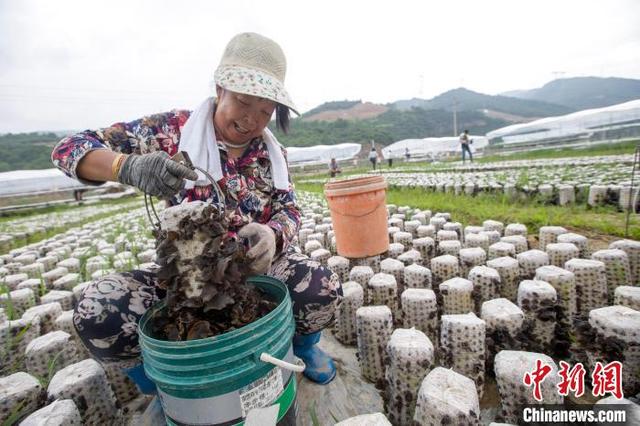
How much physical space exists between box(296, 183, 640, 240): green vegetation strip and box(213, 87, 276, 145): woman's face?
2897mm

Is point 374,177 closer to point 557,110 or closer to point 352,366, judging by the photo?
point 352,366

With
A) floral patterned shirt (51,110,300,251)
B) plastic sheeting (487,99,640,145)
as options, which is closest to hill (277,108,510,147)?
plastic sheeting (487,99,640,145)

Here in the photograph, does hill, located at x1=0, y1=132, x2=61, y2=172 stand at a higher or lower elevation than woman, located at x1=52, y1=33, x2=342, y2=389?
higher

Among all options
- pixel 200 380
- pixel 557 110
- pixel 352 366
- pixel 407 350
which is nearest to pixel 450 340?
pixel 407 350

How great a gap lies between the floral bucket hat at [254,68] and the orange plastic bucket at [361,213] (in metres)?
1.18

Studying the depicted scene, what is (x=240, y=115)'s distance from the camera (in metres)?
1.55

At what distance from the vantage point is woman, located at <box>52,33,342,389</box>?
1.31 metres

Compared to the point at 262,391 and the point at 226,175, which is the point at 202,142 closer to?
the point at 226,175

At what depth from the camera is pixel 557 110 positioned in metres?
82.4

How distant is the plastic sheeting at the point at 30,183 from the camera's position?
69.8ft

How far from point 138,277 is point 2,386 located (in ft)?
2.14

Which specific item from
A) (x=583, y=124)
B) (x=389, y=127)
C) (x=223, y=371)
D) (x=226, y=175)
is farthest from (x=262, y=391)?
(x=389, y=127)

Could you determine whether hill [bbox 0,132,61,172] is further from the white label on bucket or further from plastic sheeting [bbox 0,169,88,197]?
the white label on bucket

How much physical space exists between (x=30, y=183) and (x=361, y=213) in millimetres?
27756
